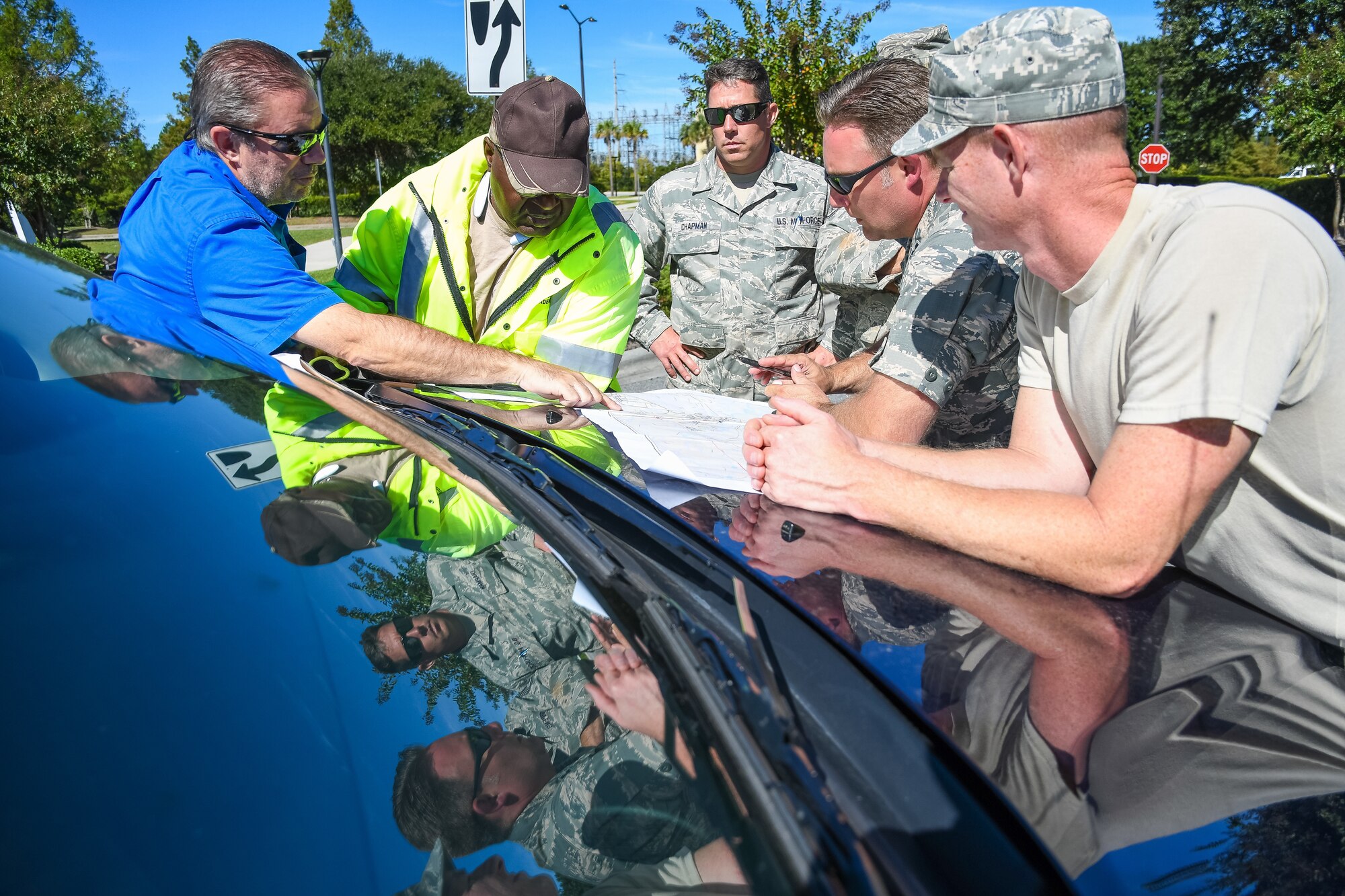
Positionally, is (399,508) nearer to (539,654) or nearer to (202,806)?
(539,654)

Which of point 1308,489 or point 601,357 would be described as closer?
point 1308,489

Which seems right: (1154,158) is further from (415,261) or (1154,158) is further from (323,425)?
(323,425)

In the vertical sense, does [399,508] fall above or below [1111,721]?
above

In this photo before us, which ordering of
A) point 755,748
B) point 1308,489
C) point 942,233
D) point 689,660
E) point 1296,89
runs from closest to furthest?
point 755,748 < point 689,660 < point 1308,489 < point 942,233 < point 1296,89

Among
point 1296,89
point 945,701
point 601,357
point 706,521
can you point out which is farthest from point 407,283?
point 1296,89

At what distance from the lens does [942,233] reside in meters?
2.31

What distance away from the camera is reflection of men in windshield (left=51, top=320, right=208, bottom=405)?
163cm

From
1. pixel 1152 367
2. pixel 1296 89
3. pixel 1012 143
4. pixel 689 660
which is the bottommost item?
pixel 689 660

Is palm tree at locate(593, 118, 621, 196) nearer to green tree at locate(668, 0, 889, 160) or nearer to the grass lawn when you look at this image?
the grass lawn

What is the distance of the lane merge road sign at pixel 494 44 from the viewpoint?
5.31 meters

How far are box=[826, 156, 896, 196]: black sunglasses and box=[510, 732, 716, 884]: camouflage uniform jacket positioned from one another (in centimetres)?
208

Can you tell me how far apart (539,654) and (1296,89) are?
3120cm

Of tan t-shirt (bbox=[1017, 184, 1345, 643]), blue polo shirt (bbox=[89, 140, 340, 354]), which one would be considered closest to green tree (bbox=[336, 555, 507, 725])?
tan t-shirt (bbox=[1017, 184, 1345, 643])

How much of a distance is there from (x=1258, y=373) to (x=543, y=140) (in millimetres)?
2160
